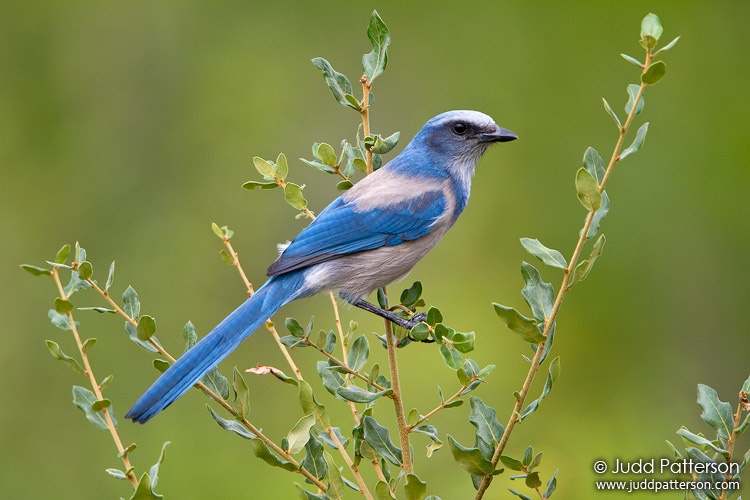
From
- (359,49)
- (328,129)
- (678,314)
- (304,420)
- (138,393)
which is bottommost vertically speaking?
(138,393)

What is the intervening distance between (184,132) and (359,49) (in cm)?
159

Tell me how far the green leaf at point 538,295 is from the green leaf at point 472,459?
1.34 ft

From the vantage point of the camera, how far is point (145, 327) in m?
2.93

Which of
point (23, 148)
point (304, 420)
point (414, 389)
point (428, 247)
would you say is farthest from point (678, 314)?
point (23, 148)

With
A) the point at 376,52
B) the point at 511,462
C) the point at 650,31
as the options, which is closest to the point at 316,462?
the point at 511,462

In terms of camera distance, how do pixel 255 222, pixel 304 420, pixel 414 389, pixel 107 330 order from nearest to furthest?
pixel 304 420, pixel 414 389, pixel 107 330, pixel 255 222

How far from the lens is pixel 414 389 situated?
6629 mm

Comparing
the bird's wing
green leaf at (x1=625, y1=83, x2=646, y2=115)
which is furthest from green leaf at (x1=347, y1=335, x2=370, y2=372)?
green leaf at (x1=625, y1=83, x2=646, y2=115)

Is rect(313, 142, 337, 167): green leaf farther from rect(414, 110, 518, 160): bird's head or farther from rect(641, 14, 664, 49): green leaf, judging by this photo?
rect(414, 110, 518, 160): bird's head

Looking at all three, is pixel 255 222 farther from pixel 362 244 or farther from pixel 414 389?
pixel 362 244

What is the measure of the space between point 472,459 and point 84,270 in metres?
1.26

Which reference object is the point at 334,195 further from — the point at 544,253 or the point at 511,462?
the point at 511,462

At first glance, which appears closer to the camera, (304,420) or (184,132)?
(304,420)

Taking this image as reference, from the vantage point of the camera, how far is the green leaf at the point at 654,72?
264 centimetres
